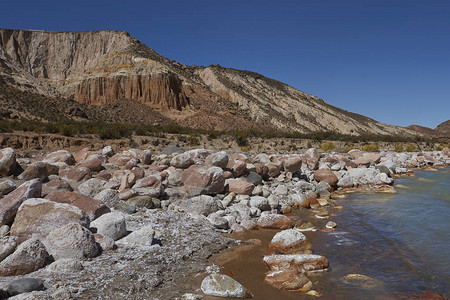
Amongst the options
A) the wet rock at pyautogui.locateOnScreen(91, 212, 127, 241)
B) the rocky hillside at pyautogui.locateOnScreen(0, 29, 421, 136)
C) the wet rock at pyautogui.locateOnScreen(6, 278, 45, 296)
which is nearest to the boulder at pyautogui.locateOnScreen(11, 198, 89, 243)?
the wet rock at pyautogui.locateOnScreen(91, 212, 127, 241)

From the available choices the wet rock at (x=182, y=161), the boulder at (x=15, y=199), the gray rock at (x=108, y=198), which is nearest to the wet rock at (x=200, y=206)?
the gray rock at (x=108, y=198)

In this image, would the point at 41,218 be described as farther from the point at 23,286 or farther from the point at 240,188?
the point at 240,188

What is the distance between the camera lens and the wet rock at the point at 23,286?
4113 millimetres

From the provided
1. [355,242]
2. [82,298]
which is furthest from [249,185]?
[82,298]

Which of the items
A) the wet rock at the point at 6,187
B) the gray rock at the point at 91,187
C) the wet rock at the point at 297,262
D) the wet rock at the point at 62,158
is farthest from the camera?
the wet rock at the point at 62,158

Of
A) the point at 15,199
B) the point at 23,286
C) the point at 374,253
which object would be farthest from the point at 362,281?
the point at 15,199

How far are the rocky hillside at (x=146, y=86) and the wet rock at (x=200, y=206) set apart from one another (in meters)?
38.1

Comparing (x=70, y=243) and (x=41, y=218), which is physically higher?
(x=41, y=218)

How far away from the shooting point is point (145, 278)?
4.90 meters

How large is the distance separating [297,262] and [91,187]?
21.4 feet

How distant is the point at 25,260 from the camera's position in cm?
477

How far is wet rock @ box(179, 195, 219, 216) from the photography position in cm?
844

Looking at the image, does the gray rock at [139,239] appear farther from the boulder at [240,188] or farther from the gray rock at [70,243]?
the boulder at [240,188]

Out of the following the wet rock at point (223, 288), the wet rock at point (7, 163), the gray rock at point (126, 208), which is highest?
the wet rock at point (7, 163)
